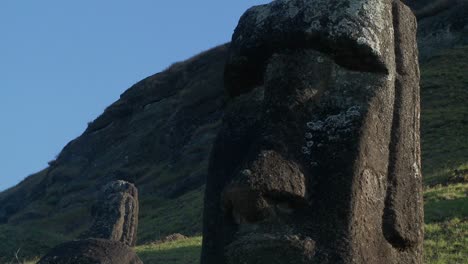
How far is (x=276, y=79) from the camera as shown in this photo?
6.77 meters

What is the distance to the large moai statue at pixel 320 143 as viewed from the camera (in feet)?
20.4

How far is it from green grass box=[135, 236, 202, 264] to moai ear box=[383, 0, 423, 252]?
43.7ft

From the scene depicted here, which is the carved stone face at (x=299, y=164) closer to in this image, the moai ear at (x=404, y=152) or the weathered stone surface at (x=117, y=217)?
the moai ear at (x=404, y=152)

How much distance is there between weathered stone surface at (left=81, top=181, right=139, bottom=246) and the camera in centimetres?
2711

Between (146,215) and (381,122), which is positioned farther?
(146,215)

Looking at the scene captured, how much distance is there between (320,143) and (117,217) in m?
21.3

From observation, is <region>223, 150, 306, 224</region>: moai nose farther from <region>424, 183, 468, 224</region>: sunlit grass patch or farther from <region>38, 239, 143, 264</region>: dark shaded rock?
<region>424, 183, 468, 224</region>: sunlit grass patch

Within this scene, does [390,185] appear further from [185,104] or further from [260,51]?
A: [185,104]

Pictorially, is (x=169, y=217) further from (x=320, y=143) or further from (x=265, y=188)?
(x=265, y=188)

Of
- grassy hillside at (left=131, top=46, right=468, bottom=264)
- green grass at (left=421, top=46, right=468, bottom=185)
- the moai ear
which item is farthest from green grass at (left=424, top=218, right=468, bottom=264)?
the moai ear

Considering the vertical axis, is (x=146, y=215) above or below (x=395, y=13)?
below

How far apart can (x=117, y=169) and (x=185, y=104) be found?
548 cm

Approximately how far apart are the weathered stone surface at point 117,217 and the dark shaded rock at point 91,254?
13430 millimetres

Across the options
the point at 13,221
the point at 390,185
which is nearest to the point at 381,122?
the point at 390,185
